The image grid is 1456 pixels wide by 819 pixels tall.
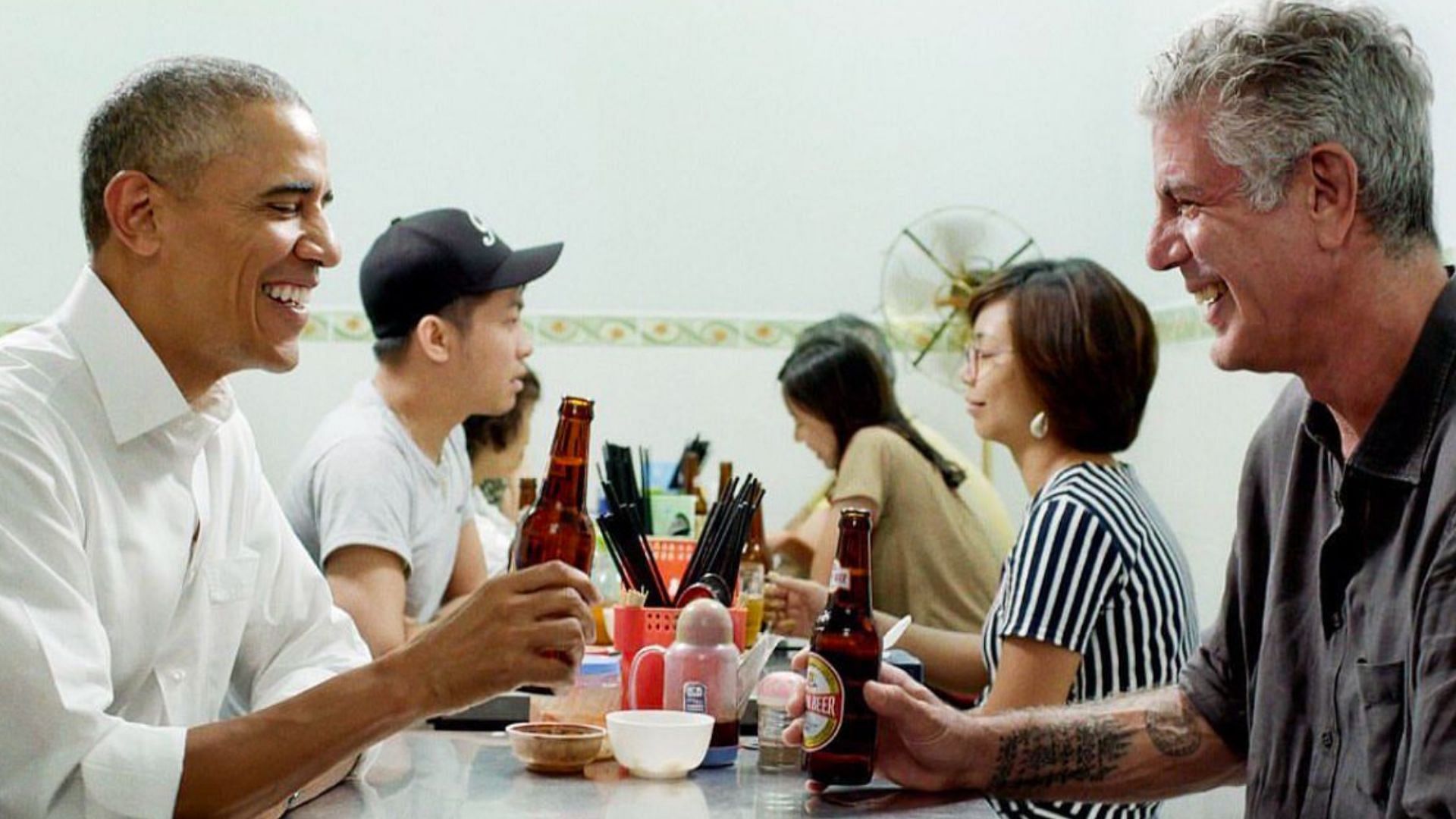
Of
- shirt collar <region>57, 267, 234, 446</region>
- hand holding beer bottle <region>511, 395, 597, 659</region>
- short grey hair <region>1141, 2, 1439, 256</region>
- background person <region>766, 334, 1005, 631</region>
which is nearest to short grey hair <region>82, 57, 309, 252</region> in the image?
shirt collar <region>57, 267, 234, 446</region>

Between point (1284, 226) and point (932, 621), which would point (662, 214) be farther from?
point (1284, 226)

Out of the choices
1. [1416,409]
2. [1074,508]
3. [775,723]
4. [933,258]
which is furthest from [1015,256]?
[1416,409]

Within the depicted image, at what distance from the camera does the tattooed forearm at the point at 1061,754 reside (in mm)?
1766

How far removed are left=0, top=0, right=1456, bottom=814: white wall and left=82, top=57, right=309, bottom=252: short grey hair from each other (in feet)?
12.1

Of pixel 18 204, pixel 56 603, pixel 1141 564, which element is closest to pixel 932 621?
pixel 1141 564

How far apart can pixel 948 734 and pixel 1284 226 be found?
0.65 meters

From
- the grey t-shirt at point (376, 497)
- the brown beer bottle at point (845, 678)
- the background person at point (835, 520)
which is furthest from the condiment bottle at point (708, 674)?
the background person at point (835, 520)

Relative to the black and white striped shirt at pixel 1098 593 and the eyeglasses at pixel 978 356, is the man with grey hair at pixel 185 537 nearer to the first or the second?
the black and white striped shirt at pixel 1098 593

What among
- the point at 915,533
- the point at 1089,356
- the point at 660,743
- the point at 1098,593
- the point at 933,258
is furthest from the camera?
the point at 933,258

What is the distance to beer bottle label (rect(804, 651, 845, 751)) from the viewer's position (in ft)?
5.32

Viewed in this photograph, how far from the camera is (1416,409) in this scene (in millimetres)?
1478

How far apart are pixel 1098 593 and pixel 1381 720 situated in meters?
0.66

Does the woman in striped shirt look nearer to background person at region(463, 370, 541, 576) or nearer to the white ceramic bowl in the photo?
the white ceramic bowl

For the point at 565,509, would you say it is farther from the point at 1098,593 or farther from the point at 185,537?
the point at 1098,593
